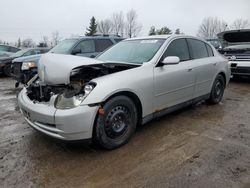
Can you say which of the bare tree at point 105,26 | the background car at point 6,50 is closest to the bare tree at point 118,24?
the bare tree at point 105,26

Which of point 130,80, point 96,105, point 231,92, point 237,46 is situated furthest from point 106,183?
point 237,46

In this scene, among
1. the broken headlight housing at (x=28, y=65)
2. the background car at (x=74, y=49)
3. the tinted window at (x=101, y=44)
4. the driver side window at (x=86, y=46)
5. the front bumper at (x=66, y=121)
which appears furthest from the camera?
the tinted window at (x=101, y=44)

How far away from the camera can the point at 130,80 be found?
3.31 metres

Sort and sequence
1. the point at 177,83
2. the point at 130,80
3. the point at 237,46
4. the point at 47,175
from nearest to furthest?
the point at 47,175
the point at 130,80
the point at 177,83
the point at 237,46

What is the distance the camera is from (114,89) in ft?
10.1

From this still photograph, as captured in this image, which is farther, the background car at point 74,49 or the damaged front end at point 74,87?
the background car at point 74,49

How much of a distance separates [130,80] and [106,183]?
4.62 feet

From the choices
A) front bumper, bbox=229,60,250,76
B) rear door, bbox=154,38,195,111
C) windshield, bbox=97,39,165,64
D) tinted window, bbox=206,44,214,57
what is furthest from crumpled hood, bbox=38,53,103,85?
front bumper, bbox=229,60,250,76

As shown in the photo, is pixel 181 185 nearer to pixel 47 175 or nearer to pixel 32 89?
pixel 47 175

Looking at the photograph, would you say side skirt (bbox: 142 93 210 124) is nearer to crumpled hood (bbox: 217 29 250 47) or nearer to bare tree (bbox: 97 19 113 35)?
crumpled hood (bbox: 217 29 250 47)

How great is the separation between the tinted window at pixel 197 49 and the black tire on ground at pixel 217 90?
75 centimetres

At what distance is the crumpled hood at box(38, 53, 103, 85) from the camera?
3232 mm

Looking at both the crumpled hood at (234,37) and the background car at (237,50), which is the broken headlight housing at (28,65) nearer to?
the background car at (237,50)

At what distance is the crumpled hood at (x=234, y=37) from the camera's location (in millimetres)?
8623
